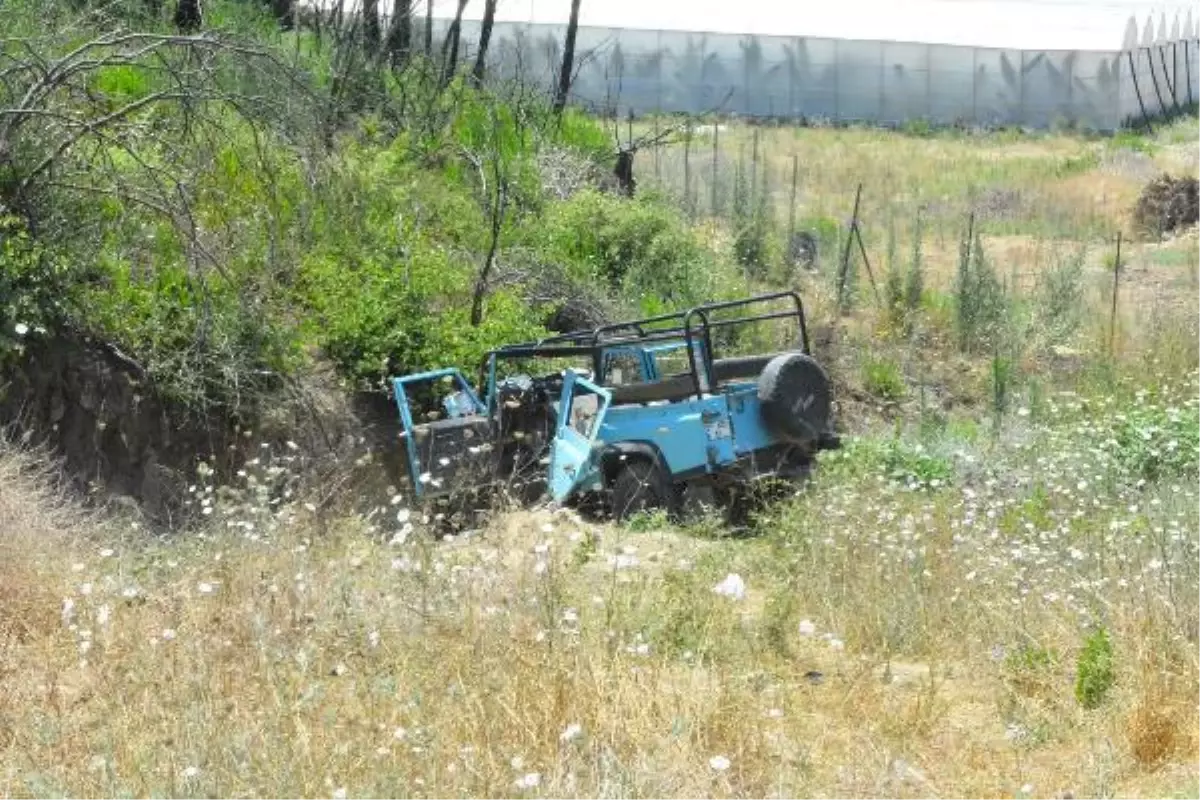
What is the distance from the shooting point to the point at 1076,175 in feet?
98.7

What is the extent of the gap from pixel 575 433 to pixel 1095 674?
661 cm

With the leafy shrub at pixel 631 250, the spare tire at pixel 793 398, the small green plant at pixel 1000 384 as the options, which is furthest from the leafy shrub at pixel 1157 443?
the leafy shrub at pixel 631 250

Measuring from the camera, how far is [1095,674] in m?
6.12

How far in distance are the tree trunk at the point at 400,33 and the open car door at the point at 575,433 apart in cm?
870

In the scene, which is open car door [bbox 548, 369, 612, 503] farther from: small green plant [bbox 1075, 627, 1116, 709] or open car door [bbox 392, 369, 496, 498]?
small green plant [bbox 1075, 627, 1116, 709]

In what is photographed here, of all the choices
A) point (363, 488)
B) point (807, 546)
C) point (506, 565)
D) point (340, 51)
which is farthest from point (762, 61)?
point (506, 565)

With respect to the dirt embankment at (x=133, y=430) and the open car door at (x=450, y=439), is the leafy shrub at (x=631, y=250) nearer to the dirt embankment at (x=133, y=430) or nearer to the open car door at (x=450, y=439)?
the open car door at (x=450, y=439)

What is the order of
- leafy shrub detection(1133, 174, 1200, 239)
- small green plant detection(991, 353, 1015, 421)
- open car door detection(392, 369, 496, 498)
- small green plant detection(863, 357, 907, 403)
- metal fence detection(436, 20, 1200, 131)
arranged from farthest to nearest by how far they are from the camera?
metal fence detection(436, 20, 1200, 131) → leafy shrub detection(1133, 174, 1200, 239) → small green plant detection(863, 357, 907, 403) → small green plant detection(991, 353, 1015, 421) → open car door detection(392, 369, 496, 498)

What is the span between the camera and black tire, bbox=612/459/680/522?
12.5 metres

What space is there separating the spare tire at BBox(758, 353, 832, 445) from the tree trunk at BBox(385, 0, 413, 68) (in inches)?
354

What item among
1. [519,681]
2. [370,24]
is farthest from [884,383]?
[519,681]

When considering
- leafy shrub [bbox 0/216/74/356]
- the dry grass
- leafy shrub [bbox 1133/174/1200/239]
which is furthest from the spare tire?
leafy shrub [bbox 1133/174/1200/239]

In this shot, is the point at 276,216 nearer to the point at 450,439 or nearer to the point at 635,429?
the point at 450,439

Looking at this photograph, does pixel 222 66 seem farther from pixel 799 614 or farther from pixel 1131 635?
pixel 1131 635
